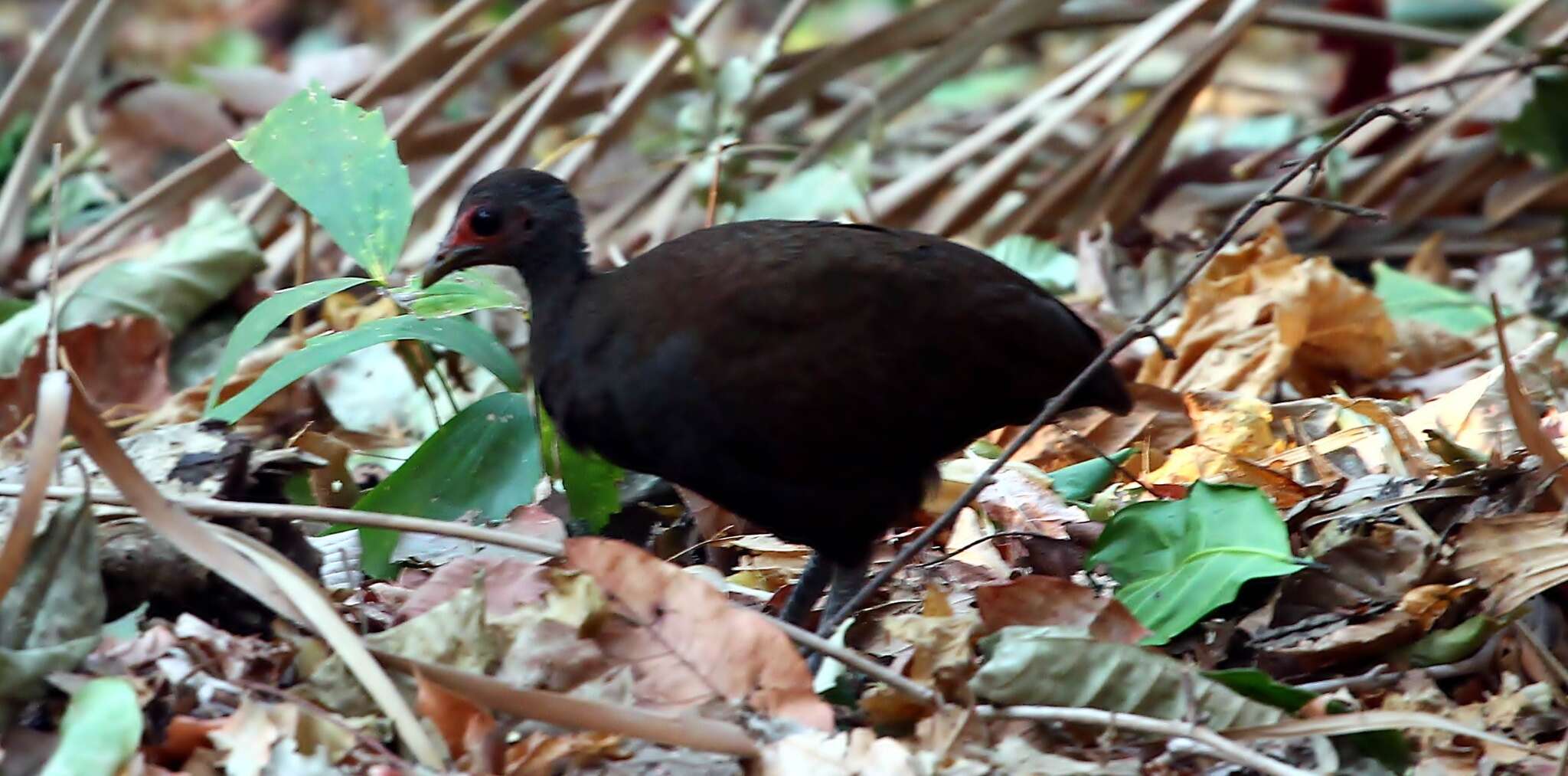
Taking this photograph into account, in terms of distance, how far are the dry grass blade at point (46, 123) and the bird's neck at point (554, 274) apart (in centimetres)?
212

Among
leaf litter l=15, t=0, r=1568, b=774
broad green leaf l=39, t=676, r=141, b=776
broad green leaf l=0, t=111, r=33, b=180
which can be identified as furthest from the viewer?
broad green leaf l=0, t=111, r=33, b=180

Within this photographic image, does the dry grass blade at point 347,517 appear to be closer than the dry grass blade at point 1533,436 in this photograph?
Yes

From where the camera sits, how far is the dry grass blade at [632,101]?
4.59 m

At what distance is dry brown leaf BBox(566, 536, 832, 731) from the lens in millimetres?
2309

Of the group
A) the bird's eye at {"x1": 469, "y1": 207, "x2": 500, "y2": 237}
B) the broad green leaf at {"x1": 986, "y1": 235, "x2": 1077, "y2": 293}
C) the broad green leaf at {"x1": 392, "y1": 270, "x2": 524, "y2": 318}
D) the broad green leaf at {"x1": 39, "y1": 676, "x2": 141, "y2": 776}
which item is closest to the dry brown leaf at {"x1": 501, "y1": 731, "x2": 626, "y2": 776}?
the broad green leaf at {"x1": 39, "y1": 676, "x2": 141, "y2": 776}

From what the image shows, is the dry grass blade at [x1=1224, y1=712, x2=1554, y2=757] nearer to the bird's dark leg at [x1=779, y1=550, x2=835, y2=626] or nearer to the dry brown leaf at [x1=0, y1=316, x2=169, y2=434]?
the bird's dark leg at [x1=779, y1=550, x2=835, y2=626]

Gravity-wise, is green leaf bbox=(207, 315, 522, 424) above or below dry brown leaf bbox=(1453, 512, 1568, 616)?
above

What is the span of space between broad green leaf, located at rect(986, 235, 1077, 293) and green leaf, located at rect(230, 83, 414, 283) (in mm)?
1815

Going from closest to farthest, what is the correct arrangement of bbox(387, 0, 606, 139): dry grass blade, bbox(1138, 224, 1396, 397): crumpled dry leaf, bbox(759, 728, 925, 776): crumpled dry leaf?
bbox(759, 728, 925, 776): crumpled dry leaf → bbox(1138, 224, 1396, 397): crumpled dry leaf → bbox(387, 0, 606, 139): dry grass blade

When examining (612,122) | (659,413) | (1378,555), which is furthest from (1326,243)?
(659,413)

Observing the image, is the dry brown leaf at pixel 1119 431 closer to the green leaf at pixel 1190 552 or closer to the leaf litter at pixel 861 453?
the leaf litter at pixel 861 453

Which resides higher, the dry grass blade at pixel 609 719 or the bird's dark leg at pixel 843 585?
the dry grass blade at pixel 609 719

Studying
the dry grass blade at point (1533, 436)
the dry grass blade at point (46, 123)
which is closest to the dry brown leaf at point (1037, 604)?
the dry grass blade at point (1533, 436)

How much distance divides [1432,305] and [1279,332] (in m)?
0.69
